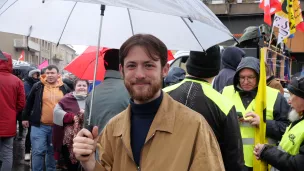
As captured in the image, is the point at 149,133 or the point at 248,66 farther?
the point at 248,66

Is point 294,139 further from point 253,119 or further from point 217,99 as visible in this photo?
point 217,99

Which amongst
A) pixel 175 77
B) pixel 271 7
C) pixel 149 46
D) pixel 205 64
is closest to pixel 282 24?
pixel 271 7

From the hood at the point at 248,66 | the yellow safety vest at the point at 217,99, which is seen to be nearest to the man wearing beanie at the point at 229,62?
the hood at the point at 248,66

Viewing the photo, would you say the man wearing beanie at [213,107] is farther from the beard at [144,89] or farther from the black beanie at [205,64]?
the beard at [144,89]

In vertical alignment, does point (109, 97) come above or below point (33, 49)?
A: below

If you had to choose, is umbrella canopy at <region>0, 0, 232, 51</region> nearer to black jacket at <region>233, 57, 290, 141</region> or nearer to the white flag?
black jacket at <region>233, 57, 290, 141</region>

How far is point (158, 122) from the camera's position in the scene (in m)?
2.03

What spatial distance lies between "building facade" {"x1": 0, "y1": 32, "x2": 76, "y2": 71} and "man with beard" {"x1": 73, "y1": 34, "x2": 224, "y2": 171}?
37.4m

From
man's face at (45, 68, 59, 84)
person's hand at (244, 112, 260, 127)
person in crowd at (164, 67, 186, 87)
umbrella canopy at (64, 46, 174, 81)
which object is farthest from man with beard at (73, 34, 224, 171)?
man's face at (45, 68, 59, 84)

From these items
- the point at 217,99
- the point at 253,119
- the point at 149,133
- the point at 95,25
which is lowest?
the point at 253,119

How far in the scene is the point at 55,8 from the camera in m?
3.55

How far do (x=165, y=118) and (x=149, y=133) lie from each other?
117 millimetres

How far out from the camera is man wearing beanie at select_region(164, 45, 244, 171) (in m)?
2.98

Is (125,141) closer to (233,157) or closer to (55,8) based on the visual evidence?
(233,157)
